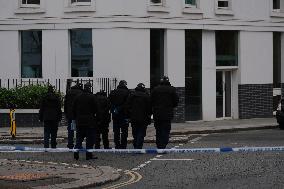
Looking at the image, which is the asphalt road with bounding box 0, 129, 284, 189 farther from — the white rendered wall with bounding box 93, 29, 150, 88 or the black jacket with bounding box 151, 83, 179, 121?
the white rendered wall with bounding box 93, 29, 150, 88

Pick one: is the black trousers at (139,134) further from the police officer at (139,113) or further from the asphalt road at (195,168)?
the asphalt road at (195,168)

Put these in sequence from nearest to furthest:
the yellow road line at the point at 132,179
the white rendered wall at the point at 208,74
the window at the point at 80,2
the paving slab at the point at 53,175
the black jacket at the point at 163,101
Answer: the paving slab at the point at 53,175 → the yellow road line at the point at 132,179 → the black jacket at the point at 163,101 → the window at the point at 80,2 → the white rendered wall at the point at 208,74

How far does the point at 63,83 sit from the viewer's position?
2844cm

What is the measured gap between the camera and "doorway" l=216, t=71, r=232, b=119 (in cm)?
3128

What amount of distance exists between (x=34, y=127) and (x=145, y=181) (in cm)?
1419

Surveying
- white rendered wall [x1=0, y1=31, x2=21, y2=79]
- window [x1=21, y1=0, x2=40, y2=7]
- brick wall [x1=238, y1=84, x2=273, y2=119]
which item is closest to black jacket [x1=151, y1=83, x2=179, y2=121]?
white rendered wall [x1=0, y1=31, x2=21, y2=79]

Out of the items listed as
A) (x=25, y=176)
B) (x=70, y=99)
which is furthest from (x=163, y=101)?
(x=25, y=176)

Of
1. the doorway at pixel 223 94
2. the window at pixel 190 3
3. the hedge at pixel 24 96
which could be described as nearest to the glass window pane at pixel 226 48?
the doorway at pixel 223 94

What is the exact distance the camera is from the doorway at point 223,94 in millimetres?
31281

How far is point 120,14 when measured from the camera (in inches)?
1113

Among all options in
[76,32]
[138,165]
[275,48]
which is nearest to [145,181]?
[138,165]

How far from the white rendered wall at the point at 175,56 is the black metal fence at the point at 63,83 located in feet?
8.22

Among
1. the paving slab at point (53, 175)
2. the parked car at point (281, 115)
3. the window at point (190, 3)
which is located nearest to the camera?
the paving slab at point (53, 175)

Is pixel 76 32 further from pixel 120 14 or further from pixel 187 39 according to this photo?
pixel 187 39
